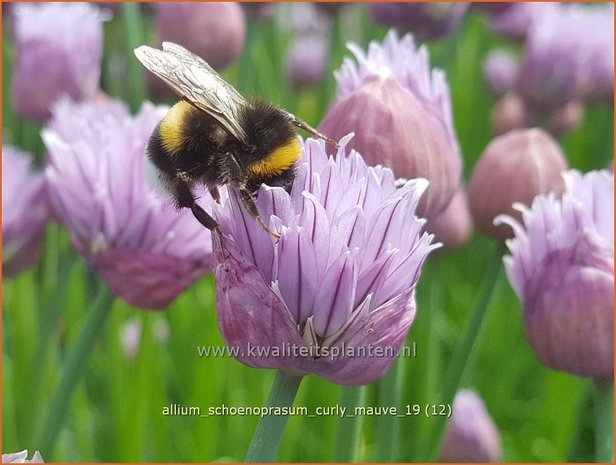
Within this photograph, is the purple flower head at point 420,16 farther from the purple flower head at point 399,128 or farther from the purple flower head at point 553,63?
the purple flower head at point 399,128

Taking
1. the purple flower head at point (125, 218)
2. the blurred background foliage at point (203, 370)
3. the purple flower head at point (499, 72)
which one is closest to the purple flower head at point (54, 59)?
the blurred background foliage at point (203, 370)

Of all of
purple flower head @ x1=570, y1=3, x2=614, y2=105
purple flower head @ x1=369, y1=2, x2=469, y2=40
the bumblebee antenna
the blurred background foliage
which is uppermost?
purple flower head @ x1=570, y1=3, x2=614, y2=105

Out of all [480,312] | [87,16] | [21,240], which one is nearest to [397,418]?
[480,312]

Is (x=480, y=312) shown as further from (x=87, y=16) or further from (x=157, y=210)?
(x=87, y=16)

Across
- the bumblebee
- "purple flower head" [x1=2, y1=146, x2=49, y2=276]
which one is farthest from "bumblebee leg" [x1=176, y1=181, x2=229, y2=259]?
"purple flower head" [x1=2, y1=146, x2=49, y2=276]

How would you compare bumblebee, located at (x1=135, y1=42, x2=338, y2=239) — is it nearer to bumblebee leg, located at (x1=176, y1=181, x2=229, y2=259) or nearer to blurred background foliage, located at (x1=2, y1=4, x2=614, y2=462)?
bumblebee leg, located at (x1=176, y1=181, x2=229, y2=259)

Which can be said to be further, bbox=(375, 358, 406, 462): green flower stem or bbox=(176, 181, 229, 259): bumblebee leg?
bbox=(375, 358, 406, 462): green flower stem
